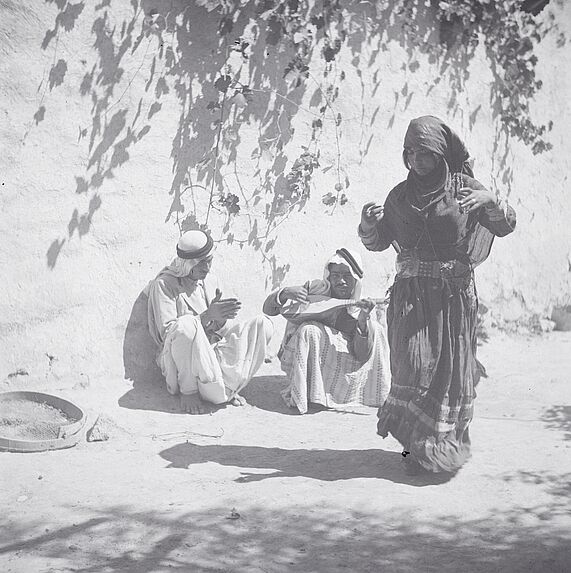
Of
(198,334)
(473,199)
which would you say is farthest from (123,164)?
(473,199)

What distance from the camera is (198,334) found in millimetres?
6570

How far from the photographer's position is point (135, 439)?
230 inches

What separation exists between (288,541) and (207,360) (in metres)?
2.66

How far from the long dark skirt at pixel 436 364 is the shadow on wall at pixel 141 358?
2.26 metres

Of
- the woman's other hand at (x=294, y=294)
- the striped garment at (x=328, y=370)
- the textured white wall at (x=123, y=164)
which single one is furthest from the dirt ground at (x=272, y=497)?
the woman's other hand at (x=294, y=294)

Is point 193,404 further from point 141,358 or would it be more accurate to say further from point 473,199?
point 473,199

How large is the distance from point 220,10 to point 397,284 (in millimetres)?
3333

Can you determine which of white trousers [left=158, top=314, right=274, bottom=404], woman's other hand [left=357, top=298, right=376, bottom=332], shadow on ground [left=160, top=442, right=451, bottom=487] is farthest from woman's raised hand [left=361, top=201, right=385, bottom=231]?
white trousers [left=158, top=314, right=274, bottom=404]

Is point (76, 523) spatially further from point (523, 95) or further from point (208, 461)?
point (523, 95)

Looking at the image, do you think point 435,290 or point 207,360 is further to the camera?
point 207,360

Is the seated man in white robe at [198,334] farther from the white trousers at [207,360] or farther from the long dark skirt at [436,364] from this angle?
the long dark skirt at [436,364]

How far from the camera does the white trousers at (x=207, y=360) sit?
258 inches

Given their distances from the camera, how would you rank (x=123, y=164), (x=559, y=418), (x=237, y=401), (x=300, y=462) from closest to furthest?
(x=300, y=462) → (x=559, y=418) → (x=237, y=401) → (x=123, y=164)

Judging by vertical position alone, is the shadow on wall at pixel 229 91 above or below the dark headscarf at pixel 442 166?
above
